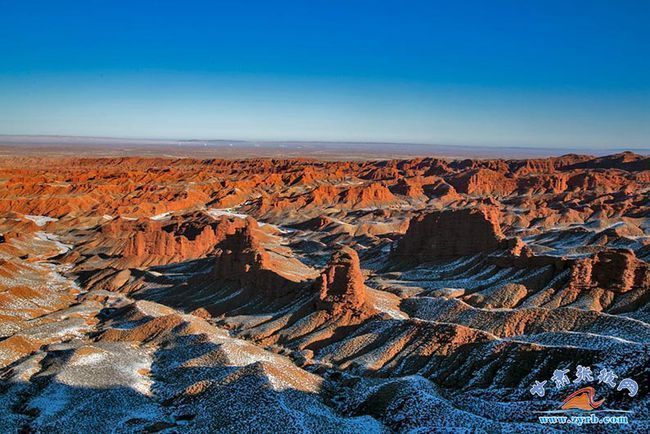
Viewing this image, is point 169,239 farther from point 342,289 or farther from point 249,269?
point 342,289

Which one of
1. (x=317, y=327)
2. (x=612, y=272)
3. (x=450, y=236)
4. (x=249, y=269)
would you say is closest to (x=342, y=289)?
(x=317, y=327)

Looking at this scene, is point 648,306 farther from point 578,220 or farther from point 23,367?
point 578,220

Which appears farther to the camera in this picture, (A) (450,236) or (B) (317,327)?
(A) (450,236)

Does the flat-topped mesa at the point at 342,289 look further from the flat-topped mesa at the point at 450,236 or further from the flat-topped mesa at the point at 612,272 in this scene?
the flat-topped mesa at the point at 450,236

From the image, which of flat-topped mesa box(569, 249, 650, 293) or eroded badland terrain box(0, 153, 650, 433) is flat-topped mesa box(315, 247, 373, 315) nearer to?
eroded badland terrain box(0, 153, 650, 433)

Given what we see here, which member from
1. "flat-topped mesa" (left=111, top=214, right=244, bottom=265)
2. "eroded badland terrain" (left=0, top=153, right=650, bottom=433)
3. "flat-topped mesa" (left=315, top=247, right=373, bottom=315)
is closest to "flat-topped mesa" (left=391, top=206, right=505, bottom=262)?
"eroded badland terrain" (left=0, top=153, right=650, bottom=433)
